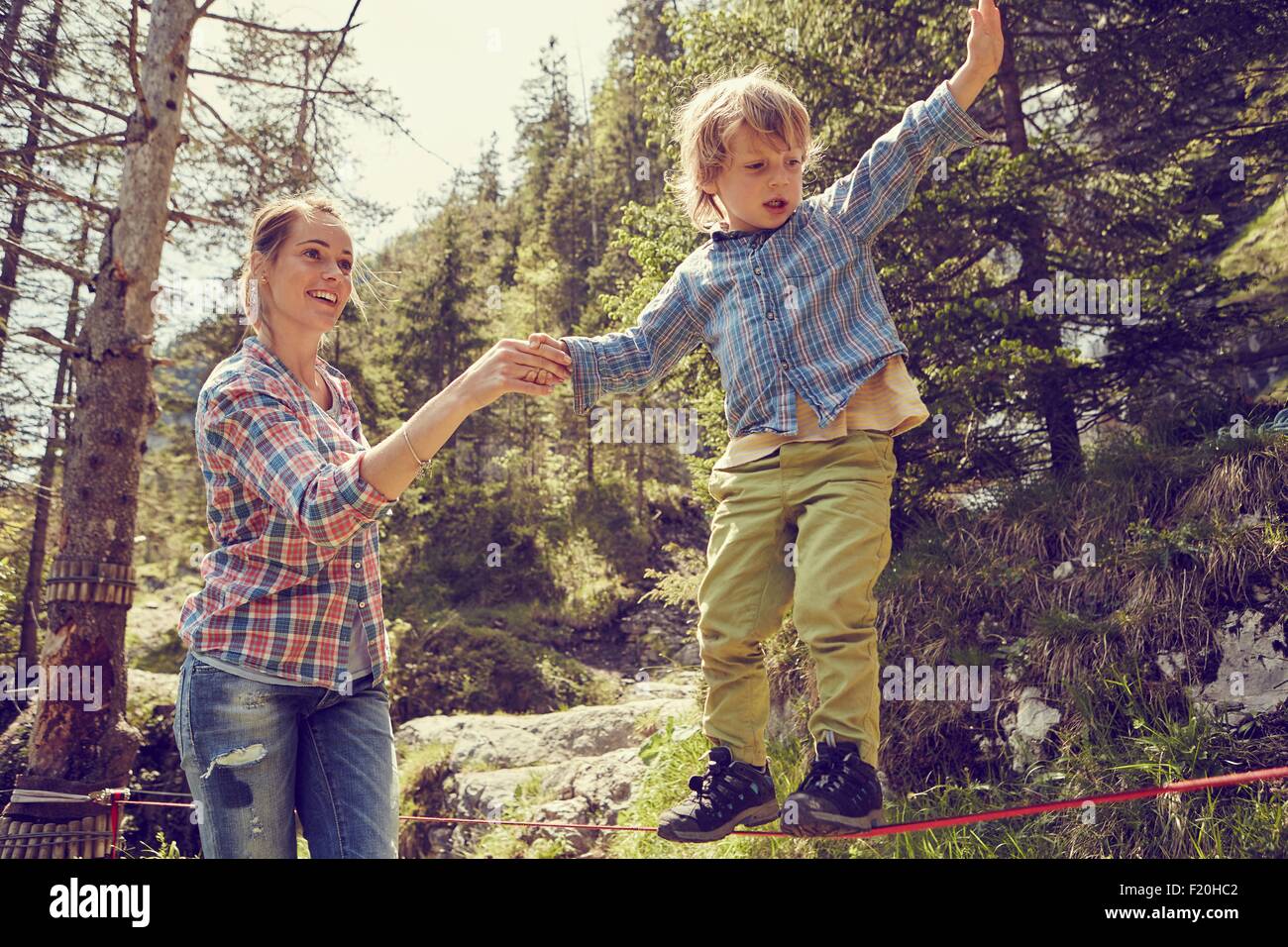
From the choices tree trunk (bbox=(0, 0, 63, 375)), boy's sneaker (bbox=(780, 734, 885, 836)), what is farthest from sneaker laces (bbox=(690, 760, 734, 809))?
tree trunk (bbox=(0, 0, 63, 375))

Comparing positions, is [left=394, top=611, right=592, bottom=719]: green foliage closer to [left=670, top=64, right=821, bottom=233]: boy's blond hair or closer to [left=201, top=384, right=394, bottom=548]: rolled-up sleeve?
[left=670, top=64, right=821, bottom=233]: boy's blond hair

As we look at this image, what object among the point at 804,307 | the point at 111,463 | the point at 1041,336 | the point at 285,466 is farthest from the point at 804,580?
the point at 111,463

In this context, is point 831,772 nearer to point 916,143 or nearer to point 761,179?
point 761,179

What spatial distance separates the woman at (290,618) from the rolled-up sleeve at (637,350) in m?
0.42

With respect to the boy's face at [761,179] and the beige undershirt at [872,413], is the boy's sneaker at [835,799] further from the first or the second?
the boy's face at [761,179]

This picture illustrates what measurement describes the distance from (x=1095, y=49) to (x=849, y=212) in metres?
4.36

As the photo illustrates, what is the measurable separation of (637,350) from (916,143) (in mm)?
984

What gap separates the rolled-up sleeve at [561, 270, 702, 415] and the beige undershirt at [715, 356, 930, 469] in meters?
0.39

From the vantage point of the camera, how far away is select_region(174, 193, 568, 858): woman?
6.78ft

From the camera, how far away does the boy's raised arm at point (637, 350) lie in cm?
282

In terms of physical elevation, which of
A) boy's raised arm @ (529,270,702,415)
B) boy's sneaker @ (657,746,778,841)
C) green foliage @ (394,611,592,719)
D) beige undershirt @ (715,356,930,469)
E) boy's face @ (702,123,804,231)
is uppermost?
boy's face @ (702,123,804,231)
